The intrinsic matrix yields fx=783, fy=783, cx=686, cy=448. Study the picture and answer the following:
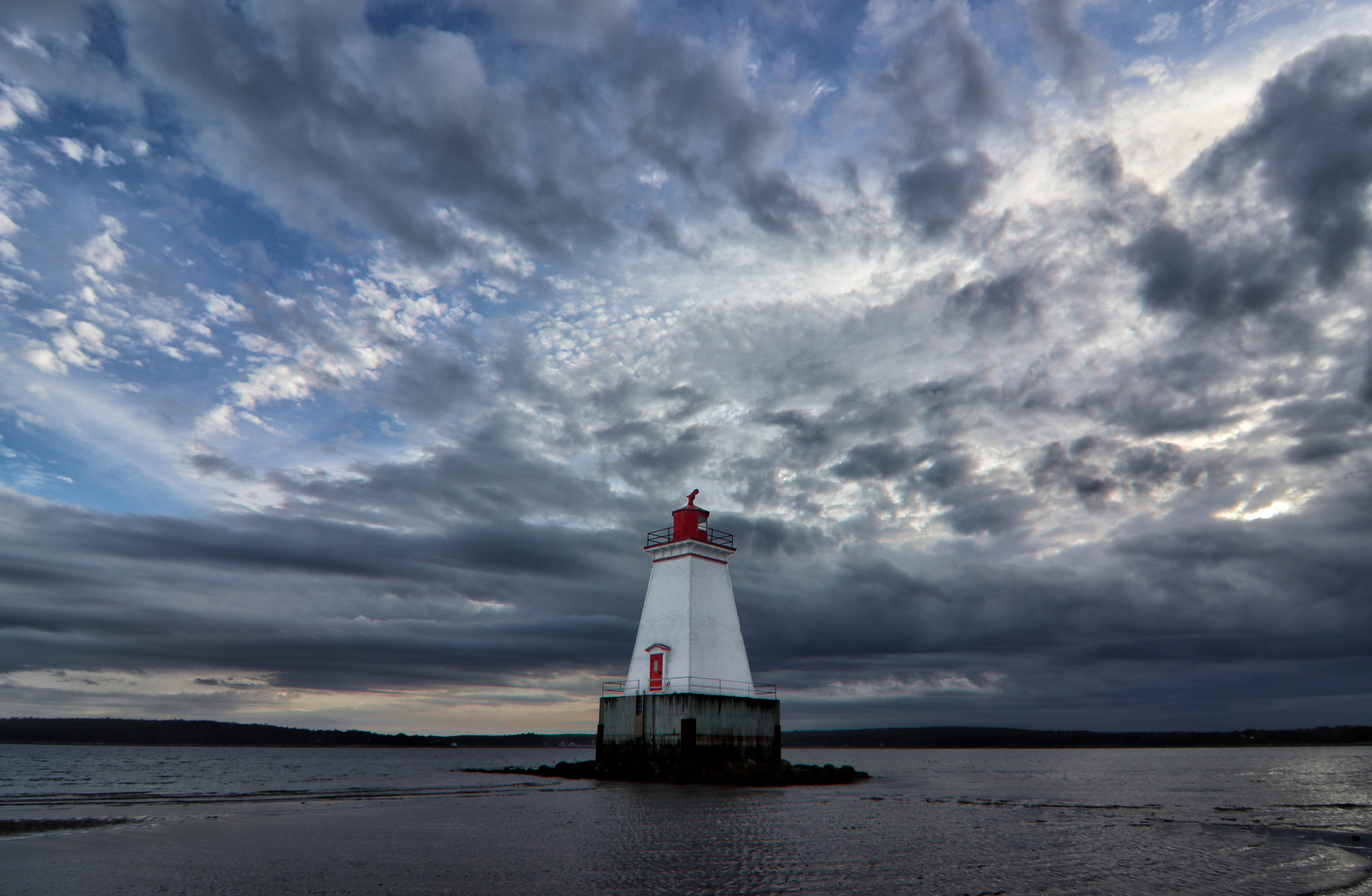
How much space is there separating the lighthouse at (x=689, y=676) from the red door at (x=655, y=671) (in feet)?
0.13

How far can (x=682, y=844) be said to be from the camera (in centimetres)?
1858

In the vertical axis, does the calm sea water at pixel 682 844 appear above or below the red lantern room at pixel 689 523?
below

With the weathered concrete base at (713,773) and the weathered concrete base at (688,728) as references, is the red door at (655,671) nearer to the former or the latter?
the weathered concrete base at (688,728)

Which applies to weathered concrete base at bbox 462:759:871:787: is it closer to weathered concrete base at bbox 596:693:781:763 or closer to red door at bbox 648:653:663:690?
weathered concrete base at bbox 596:693:781:763

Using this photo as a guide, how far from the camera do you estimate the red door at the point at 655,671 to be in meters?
35.9

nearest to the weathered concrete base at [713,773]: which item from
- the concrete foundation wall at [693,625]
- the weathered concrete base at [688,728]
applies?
the weathered concrete base at [688,728]

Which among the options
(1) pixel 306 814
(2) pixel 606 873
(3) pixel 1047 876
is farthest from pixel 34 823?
(3) pixel 1047 876

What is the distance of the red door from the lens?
3591 centimetres

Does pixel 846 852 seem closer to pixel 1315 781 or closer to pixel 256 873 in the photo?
pixel 256 873

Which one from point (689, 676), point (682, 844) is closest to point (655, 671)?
point (689, 676)

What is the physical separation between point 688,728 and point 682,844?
1561cm

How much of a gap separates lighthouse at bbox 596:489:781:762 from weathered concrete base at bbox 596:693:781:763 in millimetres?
38

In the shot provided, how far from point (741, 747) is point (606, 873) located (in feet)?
71.7

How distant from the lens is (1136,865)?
1697 cm
